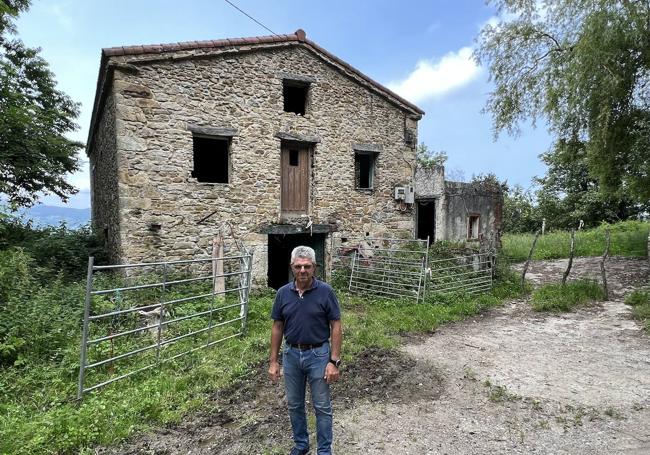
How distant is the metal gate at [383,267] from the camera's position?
29.7ft

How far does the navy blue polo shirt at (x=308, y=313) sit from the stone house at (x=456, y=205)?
10824 millimetres

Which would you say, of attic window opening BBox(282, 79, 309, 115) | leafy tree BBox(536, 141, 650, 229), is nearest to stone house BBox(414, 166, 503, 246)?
attic window opening BBox(282, 79, 309, 115)

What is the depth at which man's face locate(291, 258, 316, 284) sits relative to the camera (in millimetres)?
3107

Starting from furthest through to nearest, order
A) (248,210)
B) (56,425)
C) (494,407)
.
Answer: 1. (248,210)
2. (494,407)
3. (56,425)

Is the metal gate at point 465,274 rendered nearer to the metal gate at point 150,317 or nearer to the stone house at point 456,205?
the stone house at point 456,205

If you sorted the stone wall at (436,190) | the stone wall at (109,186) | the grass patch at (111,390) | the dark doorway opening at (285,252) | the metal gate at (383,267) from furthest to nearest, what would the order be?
the stone wall at (436,190), the dark doorway opening at (285,252), the metal gate at (383,267), the stone wall at (109,186), the grass patch at (111,390)

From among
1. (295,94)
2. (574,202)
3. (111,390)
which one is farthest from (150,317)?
(574,202)

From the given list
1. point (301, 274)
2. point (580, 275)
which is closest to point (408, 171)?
point (580, 275)

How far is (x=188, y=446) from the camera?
11.4 feet

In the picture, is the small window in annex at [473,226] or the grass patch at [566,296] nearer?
the grass patch at [566,296]

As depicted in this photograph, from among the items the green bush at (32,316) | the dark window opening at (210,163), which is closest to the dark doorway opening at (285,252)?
the dark window opening at (210,163)

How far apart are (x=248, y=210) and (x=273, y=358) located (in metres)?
6.44

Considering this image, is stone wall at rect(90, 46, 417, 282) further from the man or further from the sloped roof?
the man

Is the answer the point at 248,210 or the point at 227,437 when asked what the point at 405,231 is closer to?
the point at 248,210
